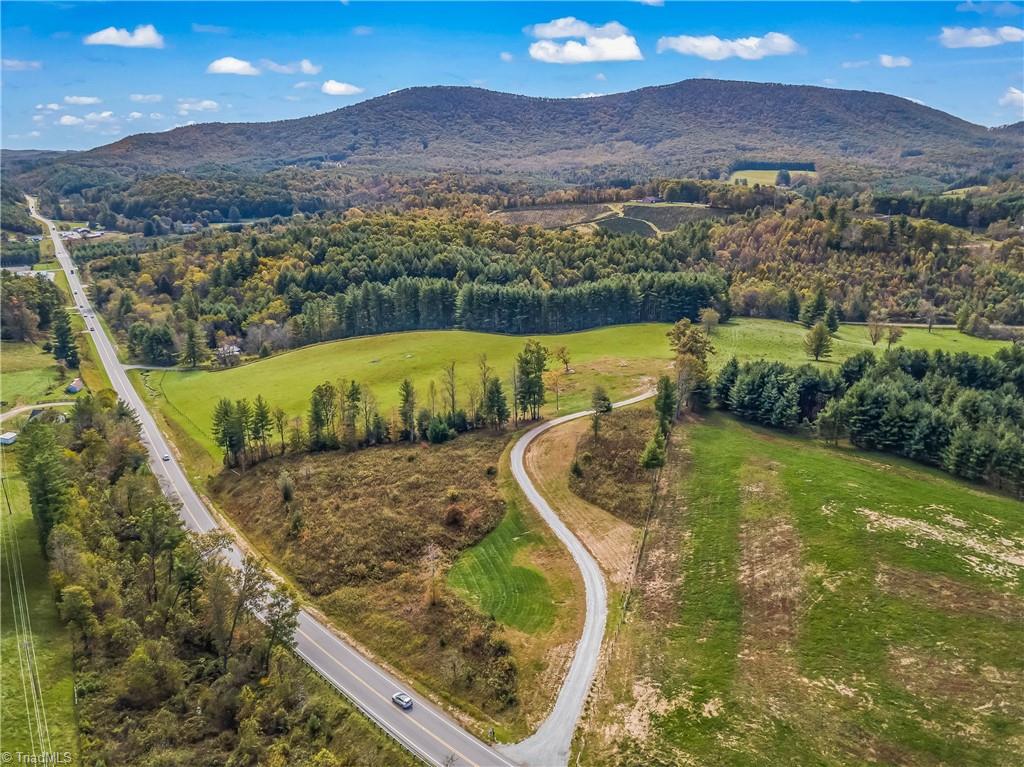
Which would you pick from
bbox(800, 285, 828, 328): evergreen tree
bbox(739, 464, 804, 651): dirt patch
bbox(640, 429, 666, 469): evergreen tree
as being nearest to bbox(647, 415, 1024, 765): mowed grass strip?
bbox(739, 464, 804, 651): dirt patch

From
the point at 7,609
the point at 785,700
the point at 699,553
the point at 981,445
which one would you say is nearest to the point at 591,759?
the point at 785,700

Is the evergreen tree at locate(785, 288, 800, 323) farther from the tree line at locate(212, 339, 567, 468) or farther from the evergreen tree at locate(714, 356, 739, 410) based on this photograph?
the tree line at locate(212, 339, 567, 468)

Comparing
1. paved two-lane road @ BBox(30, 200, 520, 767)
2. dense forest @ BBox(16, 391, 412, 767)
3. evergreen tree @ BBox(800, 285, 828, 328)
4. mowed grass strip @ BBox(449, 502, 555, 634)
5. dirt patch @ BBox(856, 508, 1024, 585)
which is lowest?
paved two-lane road @ BBox(30, 200, 520, 767)

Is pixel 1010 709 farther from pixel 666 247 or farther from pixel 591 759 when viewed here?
pixel 666 247

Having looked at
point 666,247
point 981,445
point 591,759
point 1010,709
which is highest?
point 666,247

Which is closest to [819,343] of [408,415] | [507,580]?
[408,415]

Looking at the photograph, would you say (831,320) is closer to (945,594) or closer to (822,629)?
(945,594)
